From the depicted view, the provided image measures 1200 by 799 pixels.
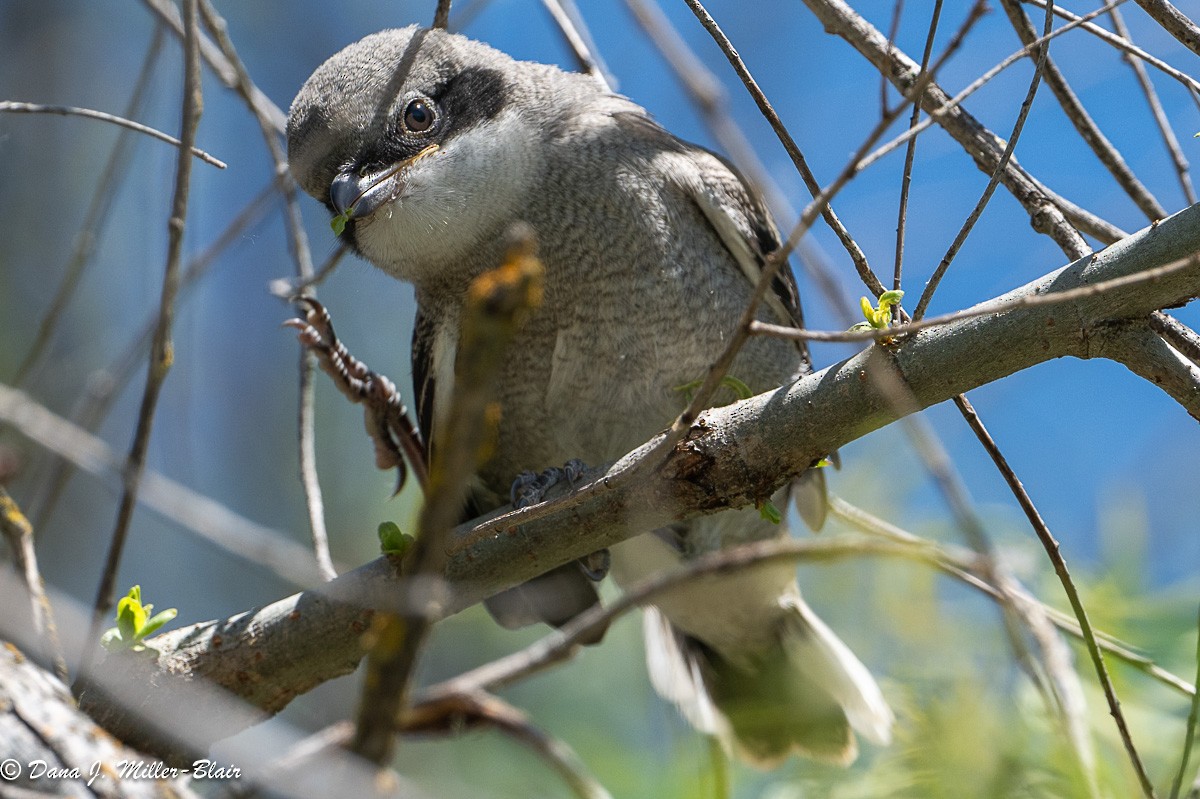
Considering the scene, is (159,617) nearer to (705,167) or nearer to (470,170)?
(470,170)

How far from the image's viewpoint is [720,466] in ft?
8.43

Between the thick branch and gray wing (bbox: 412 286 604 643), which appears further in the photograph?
gray wing (bbox: 412 286 604 643)

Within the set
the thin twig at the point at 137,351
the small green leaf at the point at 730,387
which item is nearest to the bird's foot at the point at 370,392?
the thin twig at the point at 137,351

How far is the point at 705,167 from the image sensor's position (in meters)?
3.83

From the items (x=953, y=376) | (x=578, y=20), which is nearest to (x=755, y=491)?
(x=953, y=376)

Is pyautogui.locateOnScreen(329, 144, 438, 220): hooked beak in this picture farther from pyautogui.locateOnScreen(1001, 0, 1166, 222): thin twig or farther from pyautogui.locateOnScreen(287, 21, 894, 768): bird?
pyautogui.locateOnScreen(1001, 0, 1166, 222): thin twig

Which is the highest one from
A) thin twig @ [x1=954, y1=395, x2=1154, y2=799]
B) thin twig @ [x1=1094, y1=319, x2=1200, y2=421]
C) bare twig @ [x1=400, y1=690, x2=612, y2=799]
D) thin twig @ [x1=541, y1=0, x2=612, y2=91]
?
thin twig @ [x1=541, y1=0, x2=612, y2=91]

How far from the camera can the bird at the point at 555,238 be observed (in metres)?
3.57

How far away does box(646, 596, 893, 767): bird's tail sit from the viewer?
4477mm

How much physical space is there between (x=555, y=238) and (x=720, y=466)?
4.40 feet

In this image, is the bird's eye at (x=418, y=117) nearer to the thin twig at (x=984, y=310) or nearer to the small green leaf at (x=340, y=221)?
the small green leaf at (x=340, y=221)

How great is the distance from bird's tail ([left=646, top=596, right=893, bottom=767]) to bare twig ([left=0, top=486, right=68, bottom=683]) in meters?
2.60

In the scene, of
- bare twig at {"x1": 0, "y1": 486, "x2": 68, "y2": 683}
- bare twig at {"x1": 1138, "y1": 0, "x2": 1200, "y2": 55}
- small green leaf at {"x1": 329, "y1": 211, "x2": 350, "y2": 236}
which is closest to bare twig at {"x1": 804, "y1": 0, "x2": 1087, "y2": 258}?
bare twig at {"x1": 1138, "y1": 0, "x2": 1200, "y2": 55}

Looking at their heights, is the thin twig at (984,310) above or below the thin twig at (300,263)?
below
